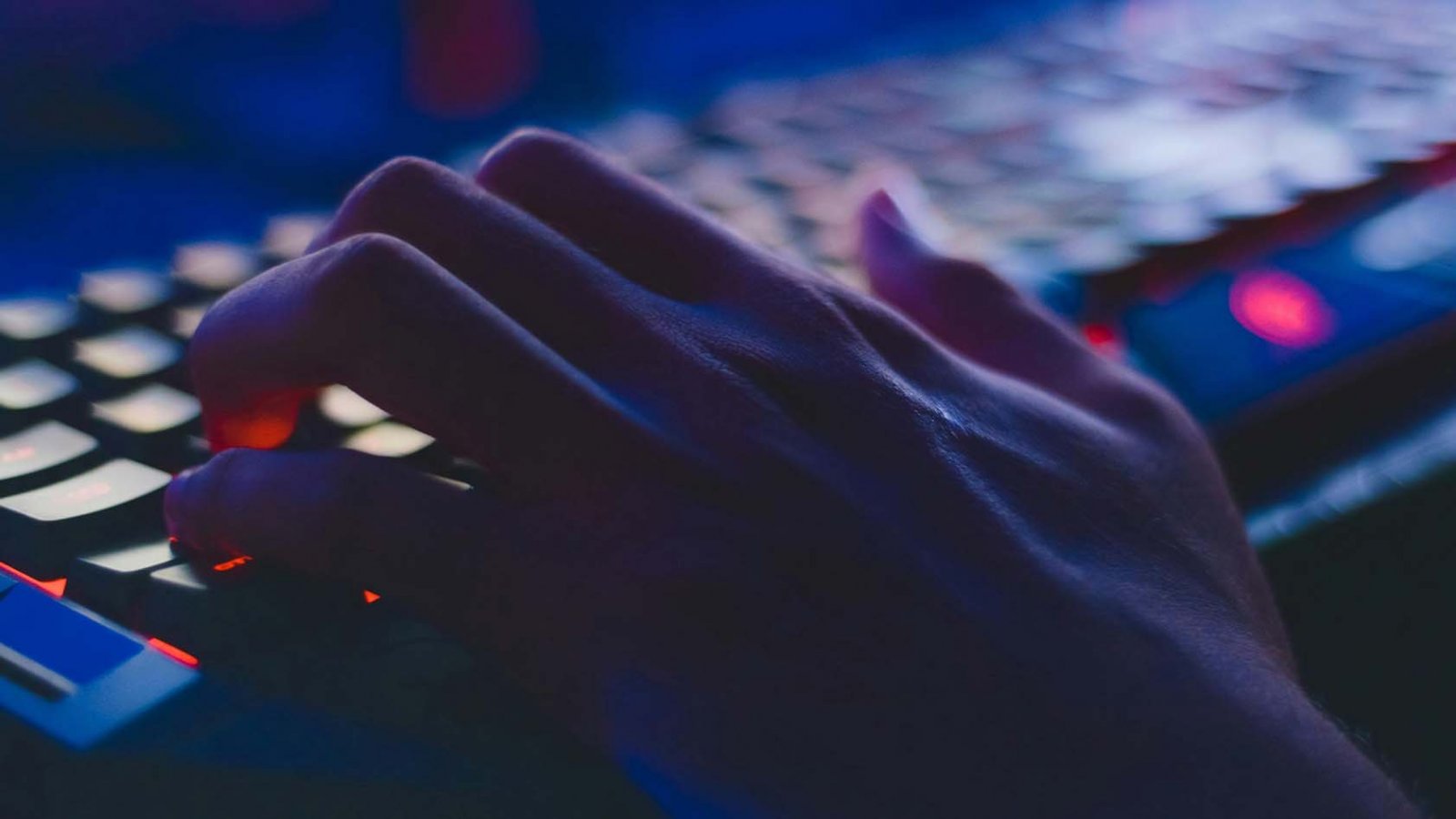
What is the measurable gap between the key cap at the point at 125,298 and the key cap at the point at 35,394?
5 centimetres

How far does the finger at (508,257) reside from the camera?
45 centimetres

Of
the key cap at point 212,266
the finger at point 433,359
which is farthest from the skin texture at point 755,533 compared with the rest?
the key cap at point 212,266

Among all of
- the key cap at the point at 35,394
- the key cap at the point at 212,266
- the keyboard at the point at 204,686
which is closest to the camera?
the keyboard at the point at 204,686

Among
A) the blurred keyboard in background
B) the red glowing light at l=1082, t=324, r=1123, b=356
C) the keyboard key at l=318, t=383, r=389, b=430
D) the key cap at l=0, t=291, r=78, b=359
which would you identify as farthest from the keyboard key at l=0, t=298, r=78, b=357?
the red glowing light at l=1082, t=324, r=1123, b=356

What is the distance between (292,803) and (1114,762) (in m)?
0.26

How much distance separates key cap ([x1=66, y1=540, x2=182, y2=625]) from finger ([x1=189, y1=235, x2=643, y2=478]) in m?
0.08

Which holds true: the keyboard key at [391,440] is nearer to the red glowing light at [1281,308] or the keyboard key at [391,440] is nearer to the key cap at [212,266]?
the key cap at [212,266]

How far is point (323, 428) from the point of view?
1.55ft

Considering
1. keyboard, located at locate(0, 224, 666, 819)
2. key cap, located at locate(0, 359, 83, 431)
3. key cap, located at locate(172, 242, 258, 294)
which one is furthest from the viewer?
key cap, located at locate(172, 242, 258, 294)

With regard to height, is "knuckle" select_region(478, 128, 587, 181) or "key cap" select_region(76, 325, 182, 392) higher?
"knuckle" select_region(478, 128, 587, 181)

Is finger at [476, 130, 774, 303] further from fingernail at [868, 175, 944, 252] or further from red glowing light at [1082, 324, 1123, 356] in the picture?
red glowing light at [1082, 324, 1123, 356]

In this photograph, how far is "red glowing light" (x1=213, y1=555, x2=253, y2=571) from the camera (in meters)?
0.39

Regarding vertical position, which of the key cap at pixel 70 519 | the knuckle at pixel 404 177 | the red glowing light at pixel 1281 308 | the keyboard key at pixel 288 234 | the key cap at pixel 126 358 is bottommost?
the red glowing light at pixel 1281 308

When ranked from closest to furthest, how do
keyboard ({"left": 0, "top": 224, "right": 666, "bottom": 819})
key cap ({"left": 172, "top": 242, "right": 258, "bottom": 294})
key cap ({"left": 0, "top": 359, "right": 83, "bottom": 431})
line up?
keyboard ({"left": 0, "top": 224, "right": 666, "bottom": 819})
key cap ({"left": 0, "top": 359, "right": 83, "bottom": 431})
key cap ({"left": 172, "top": 242, "right": 258, "bottom": 294})
